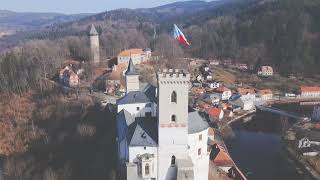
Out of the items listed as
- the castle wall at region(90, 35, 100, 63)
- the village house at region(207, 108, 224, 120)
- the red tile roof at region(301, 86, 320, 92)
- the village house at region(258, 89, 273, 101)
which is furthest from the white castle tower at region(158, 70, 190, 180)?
the castle wall at region(90, 35, 100, 63)

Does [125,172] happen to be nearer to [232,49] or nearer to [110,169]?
[110,169]

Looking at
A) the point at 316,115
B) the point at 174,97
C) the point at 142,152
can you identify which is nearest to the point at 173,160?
the point at 142,152

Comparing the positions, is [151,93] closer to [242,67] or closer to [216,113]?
[216,113]

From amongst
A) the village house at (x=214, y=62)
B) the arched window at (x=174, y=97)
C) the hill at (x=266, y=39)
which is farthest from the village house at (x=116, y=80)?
the village house at (x=214, y=62)

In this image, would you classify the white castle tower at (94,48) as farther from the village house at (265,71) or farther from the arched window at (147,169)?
the arched window at (147,169)

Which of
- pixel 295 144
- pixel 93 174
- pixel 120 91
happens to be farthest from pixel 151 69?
pixel 93 174
